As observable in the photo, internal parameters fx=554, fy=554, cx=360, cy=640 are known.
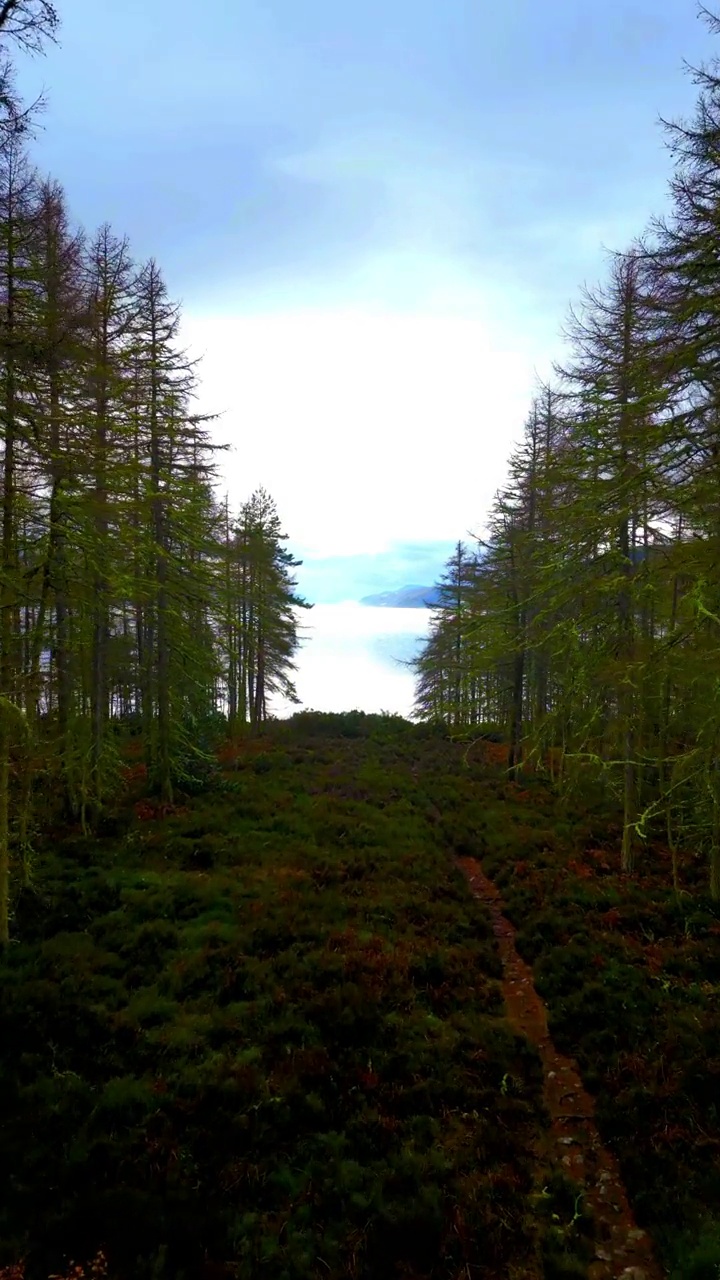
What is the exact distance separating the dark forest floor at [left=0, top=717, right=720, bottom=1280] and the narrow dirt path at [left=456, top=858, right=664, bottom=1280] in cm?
4

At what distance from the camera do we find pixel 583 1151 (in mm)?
6504

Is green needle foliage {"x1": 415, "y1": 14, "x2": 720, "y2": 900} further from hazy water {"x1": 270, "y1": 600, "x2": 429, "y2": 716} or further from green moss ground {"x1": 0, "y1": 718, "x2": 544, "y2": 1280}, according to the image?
hazy water {"x1": 270, "y1": 600, "x2": 429, "y2": 716}

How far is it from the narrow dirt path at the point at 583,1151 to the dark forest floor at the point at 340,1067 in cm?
4

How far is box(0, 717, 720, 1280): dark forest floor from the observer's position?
17.5ft

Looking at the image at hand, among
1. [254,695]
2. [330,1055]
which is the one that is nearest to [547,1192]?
[330,1055]

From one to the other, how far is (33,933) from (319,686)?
72.0 m

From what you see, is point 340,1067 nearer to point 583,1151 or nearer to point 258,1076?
point 258,1076

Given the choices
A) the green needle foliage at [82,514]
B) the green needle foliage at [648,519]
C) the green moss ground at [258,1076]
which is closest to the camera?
the green moss ground at [258,1076]

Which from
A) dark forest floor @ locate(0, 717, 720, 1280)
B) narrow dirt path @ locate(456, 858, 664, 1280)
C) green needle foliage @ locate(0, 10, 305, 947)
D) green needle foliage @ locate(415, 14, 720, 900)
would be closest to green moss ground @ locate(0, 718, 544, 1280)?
dark forest floor @ locate(0, 717, 720, 1280)

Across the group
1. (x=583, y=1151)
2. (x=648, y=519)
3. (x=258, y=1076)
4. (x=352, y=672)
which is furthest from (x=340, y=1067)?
(x=352, y=672)

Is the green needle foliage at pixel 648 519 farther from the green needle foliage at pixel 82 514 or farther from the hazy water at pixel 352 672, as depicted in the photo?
the hazy water at pixel 352 672

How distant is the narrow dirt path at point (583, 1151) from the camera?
5312 millimetres

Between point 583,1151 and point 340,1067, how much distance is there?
119 inches

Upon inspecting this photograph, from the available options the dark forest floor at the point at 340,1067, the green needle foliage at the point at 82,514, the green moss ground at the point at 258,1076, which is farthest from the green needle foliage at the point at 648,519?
the green needle foliage at the point at 82,514
